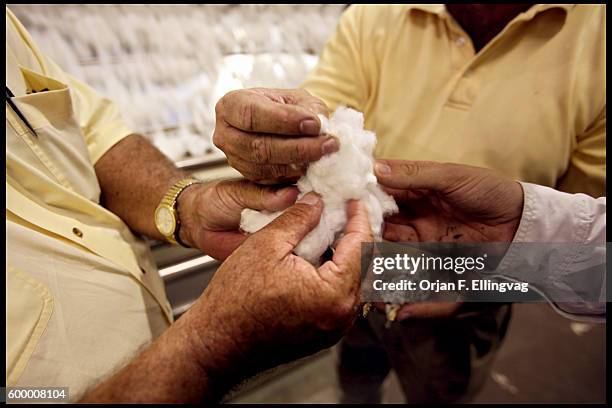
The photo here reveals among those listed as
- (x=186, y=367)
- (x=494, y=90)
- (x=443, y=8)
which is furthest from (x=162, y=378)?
(x=443, y=8)

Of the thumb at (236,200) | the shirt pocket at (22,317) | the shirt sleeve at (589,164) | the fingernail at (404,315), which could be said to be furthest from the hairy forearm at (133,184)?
the shirt sleeve at (589,164)

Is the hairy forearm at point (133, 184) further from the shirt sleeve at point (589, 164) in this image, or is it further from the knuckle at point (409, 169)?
the shirt sleeve at point (589, 164)

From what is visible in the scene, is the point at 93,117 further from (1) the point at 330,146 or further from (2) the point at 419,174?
(2) the point at 419,174

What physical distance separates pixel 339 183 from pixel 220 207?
0.23m

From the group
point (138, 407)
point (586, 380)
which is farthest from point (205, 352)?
point (586, 380)

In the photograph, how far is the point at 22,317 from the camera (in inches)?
20.1

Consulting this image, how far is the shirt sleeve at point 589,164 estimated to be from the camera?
2.24 ft

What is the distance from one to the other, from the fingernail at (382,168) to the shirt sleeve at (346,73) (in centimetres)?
34

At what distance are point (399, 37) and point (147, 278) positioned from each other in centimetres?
73

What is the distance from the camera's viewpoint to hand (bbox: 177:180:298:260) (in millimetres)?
602

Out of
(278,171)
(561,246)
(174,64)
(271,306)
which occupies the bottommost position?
(561,246)

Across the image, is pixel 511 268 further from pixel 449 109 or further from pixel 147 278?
pixel 147 278

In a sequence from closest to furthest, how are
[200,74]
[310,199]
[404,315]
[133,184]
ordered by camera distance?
[310,199]
[133,184]
[404,315]
[200,74]

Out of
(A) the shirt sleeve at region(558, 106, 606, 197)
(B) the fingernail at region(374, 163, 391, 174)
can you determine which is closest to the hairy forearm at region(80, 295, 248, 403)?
(B) the fingernail at region(374, 163, 391, 174)
